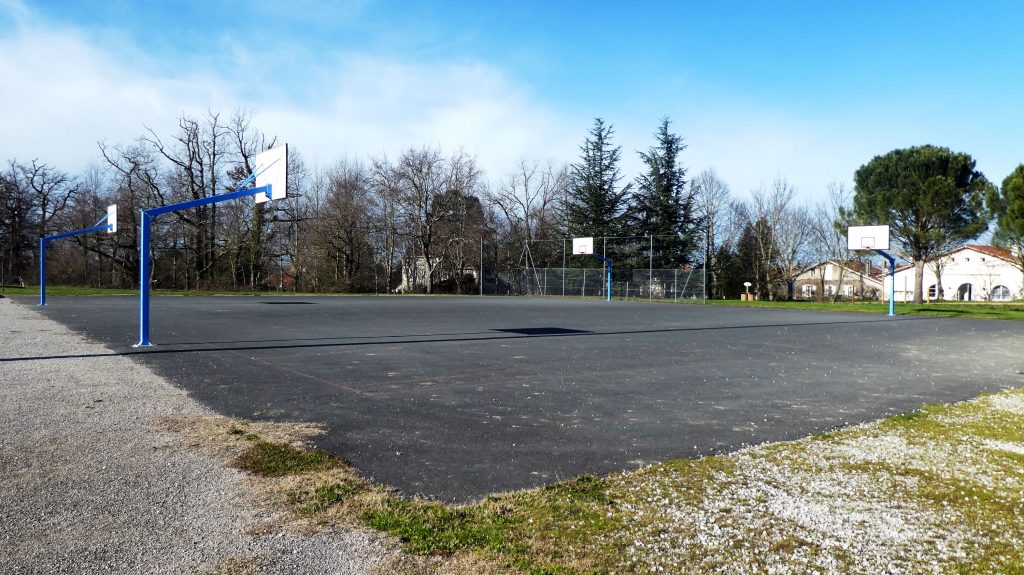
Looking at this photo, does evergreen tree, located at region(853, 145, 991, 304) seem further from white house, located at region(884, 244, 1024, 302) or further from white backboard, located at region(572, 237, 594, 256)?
white house, located at region(884, 244, 1024, 302)

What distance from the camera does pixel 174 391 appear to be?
6.63m

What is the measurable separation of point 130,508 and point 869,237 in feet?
109

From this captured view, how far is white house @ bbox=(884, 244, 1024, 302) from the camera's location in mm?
54438

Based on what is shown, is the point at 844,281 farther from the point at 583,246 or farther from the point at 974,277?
the point at 583,246

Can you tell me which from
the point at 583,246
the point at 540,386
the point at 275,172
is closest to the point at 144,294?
the point at 275,172

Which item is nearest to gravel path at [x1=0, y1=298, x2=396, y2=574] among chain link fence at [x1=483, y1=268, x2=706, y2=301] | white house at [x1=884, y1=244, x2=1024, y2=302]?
chain link fence at [x1=483, y1=268, x2=706, y2=301]

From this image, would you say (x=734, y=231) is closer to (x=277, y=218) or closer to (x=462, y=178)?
(x=462, y=178)

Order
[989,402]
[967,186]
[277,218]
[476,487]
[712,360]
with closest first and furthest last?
1. [476,487]
2. [989,402]
3. [712,360]
4. [967,186]
5. [277,218]

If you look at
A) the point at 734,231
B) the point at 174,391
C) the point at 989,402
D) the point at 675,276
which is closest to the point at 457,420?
the point at 174,391

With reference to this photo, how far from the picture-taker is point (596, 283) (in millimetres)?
42500

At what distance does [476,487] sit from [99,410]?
409 centimetres

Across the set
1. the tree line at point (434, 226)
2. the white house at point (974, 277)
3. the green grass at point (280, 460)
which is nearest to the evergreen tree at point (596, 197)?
the tree line at point (434, 226)

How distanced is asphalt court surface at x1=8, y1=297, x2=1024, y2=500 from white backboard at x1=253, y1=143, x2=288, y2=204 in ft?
10.5

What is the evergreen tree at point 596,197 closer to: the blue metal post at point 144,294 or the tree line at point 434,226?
the tree line at point 434,226
